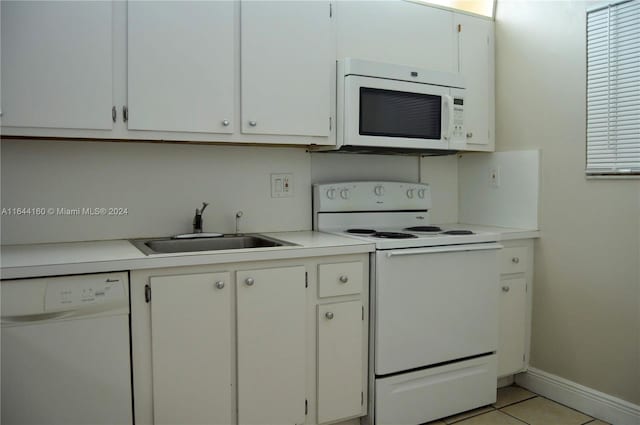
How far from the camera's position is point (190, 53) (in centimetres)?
211

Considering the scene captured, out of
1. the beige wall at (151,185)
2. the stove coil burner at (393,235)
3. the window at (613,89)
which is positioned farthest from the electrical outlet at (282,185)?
the window at (613,89)

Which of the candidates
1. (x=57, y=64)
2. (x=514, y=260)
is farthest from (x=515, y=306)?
(x=57, y=64)

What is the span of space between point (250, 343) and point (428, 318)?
0.84m

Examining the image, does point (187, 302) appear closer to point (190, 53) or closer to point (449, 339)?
point (190, 53)

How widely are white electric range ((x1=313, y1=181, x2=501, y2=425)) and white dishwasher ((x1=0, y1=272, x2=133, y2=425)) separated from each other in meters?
1.05

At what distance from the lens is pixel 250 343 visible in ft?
6.47

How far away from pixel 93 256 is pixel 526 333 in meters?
2.21

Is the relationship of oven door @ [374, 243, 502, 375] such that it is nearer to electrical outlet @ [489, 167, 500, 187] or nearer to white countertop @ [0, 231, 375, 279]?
white countertop @ [0, 231, 375, 279]

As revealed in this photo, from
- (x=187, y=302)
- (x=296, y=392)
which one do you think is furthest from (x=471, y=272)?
(x=187, y=302)

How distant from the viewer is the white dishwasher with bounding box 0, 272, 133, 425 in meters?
1.62

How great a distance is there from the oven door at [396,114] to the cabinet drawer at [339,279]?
621mm

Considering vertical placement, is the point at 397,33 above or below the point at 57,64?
above

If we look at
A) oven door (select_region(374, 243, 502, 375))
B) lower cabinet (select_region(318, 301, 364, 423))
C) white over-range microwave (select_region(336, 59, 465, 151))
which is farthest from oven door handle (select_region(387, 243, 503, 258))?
white over-range microwave (select_region(336, 59, 465, 151))

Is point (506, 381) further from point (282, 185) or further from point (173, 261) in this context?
point (173, 261)
